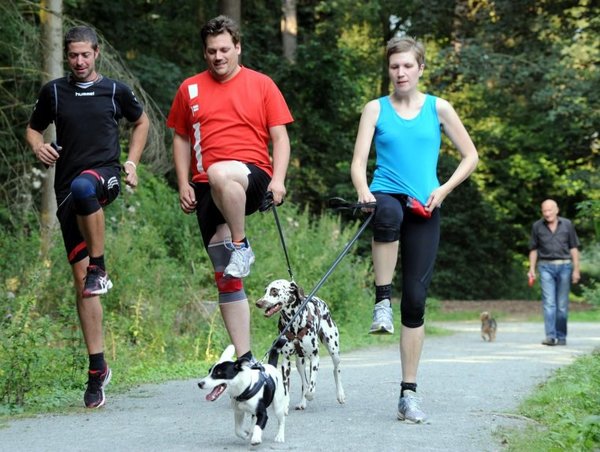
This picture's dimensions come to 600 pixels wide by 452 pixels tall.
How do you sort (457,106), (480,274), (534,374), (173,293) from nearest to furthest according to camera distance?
(534,374)
(173,293)
(480,274)
(457,106)

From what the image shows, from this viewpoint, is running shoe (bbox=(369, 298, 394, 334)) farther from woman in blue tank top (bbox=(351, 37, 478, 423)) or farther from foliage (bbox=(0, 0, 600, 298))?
foliage (bbox=(0, 0, 600, 298))

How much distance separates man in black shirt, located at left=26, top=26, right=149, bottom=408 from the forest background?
66 cm

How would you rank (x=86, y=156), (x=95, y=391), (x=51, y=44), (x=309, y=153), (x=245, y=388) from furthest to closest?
(x=309, y=153) → (x=51, y=44) → (x=95, y=391) → (x=86, y=156) → (x=245, y=388)

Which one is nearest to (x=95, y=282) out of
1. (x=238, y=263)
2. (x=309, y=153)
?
(x=238, y=263)

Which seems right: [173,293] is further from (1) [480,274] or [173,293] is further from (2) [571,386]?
(1) [480,274]

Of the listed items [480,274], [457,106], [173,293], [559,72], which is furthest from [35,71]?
[457,106]

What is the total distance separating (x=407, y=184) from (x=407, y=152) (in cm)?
20

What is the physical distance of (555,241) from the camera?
1602 centimetres

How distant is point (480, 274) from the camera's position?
37125 mm

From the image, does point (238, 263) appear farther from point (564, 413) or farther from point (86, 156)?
point (564, 413)

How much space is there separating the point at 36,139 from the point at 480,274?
3056 centimetres

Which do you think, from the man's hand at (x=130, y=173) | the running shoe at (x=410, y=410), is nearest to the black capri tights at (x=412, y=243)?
the running shoe at (x=410, y=410)

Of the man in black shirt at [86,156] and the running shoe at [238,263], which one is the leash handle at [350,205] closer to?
the running shoe at [238,263]

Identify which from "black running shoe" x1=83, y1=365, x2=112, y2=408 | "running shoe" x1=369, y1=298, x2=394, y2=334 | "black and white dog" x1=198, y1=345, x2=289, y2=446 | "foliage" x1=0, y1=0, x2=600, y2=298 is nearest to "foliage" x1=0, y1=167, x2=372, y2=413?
"black running shoe" x1=83, y1=365, x2=112, y2=408
